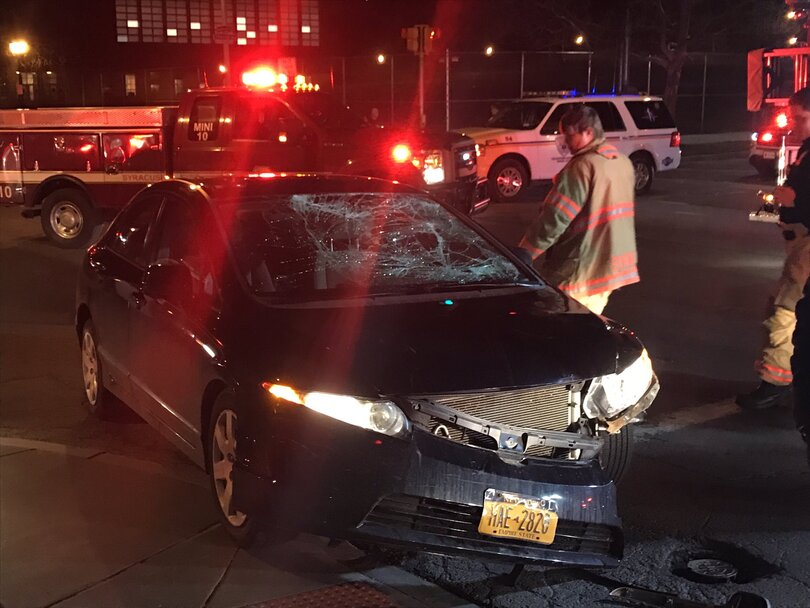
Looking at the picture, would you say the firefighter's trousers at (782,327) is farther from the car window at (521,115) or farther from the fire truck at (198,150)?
the car window at (521,115)

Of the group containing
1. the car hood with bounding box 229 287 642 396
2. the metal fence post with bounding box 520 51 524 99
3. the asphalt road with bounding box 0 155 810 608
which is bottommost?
the asphalt road with bounding box 0 155 810 608

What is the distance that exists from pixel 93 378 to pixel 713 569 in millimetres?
3795

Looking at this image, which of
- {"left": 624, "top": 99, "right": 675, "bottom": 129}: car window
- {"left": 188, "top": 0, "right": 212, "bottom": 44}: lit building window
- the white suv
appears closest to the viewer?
the white suv

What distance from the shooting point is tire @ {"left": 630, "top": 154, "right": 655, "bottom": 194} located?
61.2ft

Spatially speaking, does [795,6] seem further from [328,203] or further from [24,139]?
[24,139]

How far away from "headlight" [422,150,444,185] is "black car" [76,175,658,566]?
738 cm

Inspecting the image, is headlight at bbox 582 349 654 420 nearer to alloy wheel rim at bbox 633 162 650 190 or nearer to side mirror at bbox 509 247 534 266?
side mirror at bbox 509 247 534 266

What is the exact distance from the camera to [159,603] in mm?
3723

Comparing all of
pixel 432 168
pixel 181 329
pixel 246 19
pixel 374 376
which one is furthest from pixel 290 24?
pixel 374 376

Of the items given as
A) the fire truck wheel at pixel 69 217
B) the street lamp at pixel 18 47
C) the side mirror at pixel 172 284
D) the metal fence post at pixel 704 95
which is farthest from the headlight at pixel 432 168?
the street lamp at pixel 18 47

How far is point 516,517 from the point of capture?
363 cm

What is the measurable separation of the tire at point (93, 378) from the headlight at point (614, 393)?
315 cm

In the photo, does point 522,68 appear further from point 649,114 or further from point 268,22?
point 268,22

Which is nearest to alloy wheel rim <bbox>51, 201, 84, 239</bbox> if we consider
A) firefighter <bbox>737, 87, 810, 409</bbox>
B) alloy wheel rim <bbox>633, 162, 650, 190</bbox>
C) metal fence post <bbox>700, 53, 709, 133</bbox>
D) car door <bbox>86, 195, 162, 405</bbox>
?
car door <bbox>86, 195, 162, 405</bbox>
